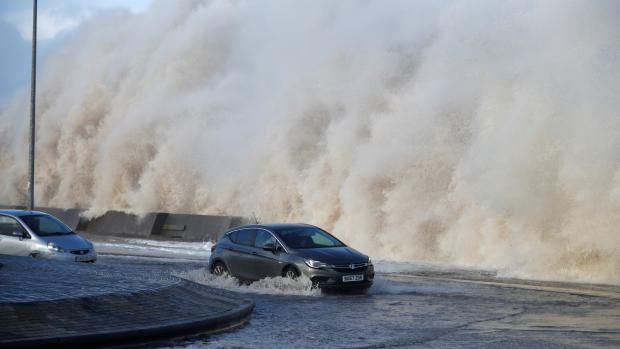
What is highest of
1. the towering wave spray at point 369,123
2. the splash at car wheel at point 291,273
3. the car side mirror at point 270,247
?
the towering wave spray at point 369,123

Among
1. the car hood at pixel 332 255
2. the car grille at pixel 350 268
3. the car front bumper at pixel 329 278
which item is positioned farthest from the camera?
the car hood at pixel 332 255

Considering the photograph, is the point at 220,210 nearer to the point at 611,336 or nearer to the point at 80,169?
the point at 80,169

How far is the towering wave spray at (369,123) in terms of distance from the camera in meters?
21.8

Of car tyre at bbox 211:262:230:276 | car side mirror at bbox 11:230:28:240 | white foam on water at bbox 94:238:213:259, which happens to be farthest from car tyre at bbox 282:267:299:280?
white foam on water at bbox 94:238:213:259

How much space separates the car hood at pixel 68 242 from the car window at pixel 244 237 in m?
3.49

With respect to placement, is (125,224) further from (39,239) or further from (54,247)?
(54,247)

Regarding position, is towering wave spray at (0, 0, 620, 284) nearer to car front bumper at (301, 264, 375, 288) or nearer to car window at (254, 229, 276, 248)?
car front bumper at (301, 264, 375, 288)

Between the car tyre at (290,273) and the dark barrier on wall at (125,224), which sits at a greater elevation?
the dark barrier on wall at (125,224)

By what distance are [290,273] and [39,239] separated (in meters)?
6.04

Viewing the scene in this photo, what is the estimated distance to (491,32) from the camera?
27047 millimetres

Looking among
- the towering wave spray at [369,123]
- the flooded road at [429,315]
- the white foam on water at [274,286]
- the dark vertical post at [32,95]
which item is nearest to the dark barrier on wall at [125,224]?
the towering wave spray at [369,123]

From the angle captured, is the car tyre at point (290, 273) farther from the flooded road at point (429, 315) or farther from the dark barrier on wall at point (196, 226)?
the dark barrier on wall at point (196, 226)

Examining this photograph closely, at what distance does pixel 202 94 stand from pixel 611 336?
31026mm

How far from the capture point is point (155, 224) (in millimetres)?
35562
